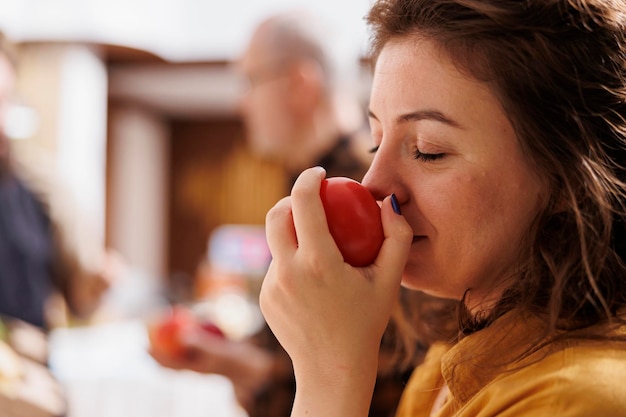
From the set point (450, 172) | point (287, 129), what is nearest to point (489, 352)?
point (450, 172)

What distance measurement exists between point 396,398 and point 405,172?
1.05 meters

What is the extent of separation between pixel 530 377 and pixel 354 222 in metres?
0.24

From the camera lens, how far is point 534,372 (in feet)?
2.05

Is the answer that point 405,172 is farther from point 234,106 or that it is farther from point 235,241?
point 234,106

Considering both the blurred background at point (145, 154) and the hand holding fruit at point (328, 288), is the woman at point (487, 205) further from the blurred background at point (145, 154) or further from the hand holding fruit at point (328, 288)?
the blurred background at point (145, 154)

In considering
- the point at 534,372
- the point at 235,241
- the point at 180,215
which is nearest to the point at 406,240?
the point at 534,372

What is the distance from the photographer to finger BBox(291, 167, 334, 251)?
0.73m

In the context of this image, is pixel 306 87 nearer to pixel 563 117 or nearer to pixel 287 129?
pixel 287 129

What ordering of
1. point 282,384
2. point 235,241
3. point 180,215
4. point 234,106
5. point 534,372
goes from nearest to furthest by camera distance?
1. point 534,372
2. point 282,384
3. point 235,241
4. point 234,106
5. point 180,215

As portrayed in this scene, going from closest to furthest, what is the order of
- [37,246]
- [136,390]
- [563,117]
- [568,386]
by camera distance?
[568,386], [563,117], [37,246], [136,390]

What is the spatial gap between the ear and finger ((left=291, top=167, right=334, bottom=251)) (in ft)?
4.74

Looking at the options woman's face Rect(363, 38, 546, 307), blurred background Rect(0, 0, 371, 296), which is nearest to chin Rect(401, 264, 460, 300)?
woman's face Rect(363, 38, 546, 307)

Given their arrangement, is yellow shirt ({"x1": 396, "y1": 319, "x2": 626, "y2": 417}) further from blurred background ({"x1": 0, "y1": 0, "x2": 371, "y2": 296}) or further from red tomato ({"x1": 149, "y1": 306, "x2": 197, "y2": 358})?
blurred background ({"x1": 0, "y1": 0, "x2": 371, "y2": 296})

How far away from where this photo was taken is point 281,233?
2.51ft
